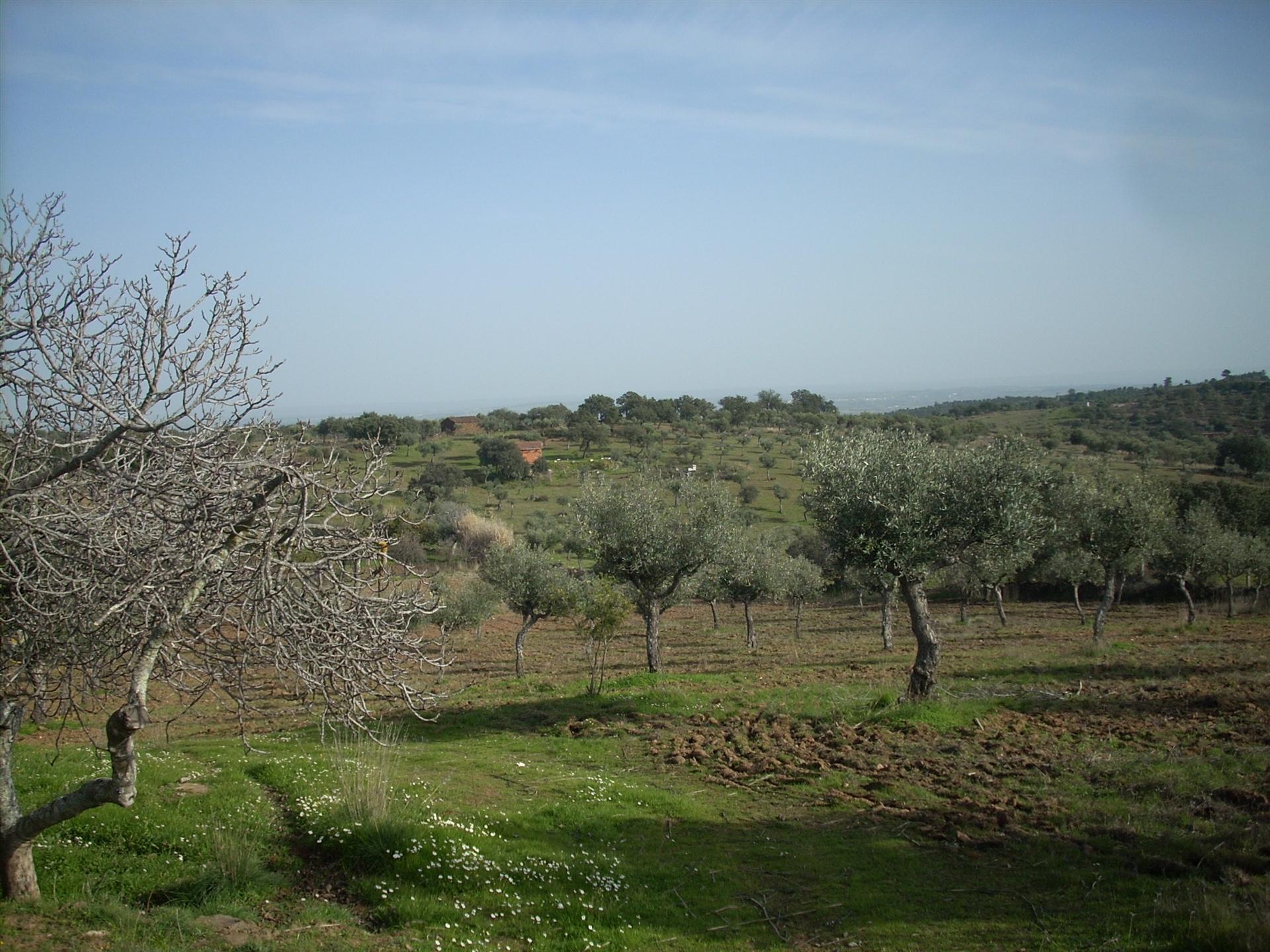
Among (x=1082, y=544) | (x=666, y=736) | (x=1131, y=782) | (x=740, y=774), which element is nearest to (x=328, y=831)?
(x=740, y=774)

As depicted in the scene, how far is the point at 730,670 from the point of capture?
28.1 metres

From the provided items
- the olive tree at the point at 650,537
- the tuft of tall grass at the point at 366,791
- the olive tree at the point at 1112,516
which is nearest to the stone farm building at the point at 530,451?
the olive tree at the point at 1112,516

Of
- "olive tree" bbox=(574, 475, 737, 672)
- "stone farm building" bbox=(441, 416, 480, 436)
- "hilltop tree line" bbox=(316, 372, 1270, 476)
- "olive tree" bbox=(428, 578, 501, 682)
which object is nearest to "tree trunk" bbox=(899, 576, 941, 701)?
"olive tree" bbox=(574, 475, 737, 672)

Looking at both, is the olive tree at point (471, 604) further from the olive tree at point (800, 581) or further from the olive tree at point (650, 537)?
the olive tree at point (800, 581)

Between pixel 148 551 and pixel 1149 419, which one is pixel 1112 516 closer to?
pixel 148 551

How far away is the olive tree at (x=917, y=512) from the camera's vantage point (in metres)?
17.6

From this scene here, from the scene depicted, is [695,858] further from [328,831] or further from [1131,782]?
[1131,782]

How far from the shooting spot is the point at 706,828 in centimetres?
1152

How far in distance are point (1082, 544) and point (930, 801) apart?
98.1 ft

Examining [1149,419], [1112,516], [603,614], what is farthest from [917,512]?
[1149,419]

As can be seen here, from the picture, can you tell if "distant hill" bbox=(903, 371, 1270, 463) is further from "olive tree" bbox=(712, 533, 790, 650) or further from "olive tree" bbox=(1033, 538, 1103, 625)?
"olive tree" bbox=(712, 533, 790, 650)

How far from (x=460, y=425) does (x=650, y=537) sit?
4445 inches

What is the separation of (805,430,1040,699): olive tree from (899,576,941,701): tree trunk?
2cm

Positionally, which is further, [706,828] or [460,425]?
[460,425]
